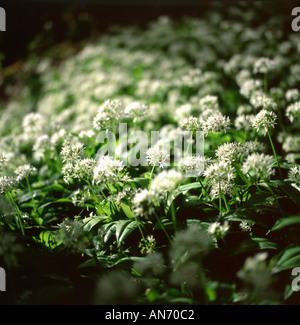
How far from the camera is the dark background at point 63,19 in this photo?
1267 centimetres

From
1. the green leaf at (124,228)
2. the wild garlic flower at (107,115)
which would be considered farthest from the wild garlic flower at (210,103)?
the green leaf at (124,228)

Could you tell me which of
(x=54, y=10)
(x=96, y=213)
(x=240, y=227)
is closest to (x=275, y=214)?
(x=240, y=227)

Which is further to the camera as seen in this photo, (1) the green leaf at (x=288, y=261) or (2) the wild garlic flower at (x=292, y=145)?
(2) the wild garlic flower at (x=292, y=145)

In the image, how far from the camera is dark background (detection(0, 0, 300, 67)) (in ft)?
41.6

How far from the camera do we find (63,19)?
1357cm

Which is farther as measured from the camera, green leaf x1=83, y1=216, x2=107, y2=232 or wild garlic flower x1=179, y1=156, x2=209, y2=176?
green leaf x1=83, y1=216, x2=107, y2=232

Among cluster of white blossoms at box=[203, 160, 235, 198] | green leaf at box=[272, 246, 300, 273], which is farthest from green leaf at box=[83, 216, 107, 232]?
green leaf at box=[272, 246, 300, 273]

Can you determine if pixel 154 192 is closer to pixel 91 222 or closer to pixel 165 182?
pixel 165 182

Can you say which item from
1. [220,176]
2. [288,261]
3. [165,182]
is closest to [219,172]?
[220,176]

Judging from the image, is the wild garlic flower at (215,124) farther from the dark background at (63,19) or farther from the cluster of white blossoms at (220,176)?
the dark background at (63,19)

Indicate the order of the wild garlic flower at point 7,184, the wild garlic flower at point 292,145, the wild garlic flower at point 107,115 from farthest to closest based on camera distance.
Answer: the wild garlic flower at point 292,145 → the wild garlic flower at point 107,115 → the wild garlic flower at point 7,184

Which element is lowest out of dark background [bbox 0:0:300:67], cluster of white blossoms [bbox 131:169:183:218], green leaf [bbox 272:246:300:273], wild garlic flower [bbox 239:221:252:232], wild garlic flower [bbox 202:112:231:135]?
green leaf [bbox 272:246:300:273]

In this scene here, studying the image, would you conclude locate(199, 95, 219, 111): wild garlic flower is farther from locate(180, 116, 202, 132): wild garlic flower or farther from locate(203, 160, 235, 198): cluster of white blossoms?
locate(203, 160, 235, 198): cluster of white blossoms

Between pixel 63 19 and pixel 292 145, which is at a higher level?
pixel 63 19
